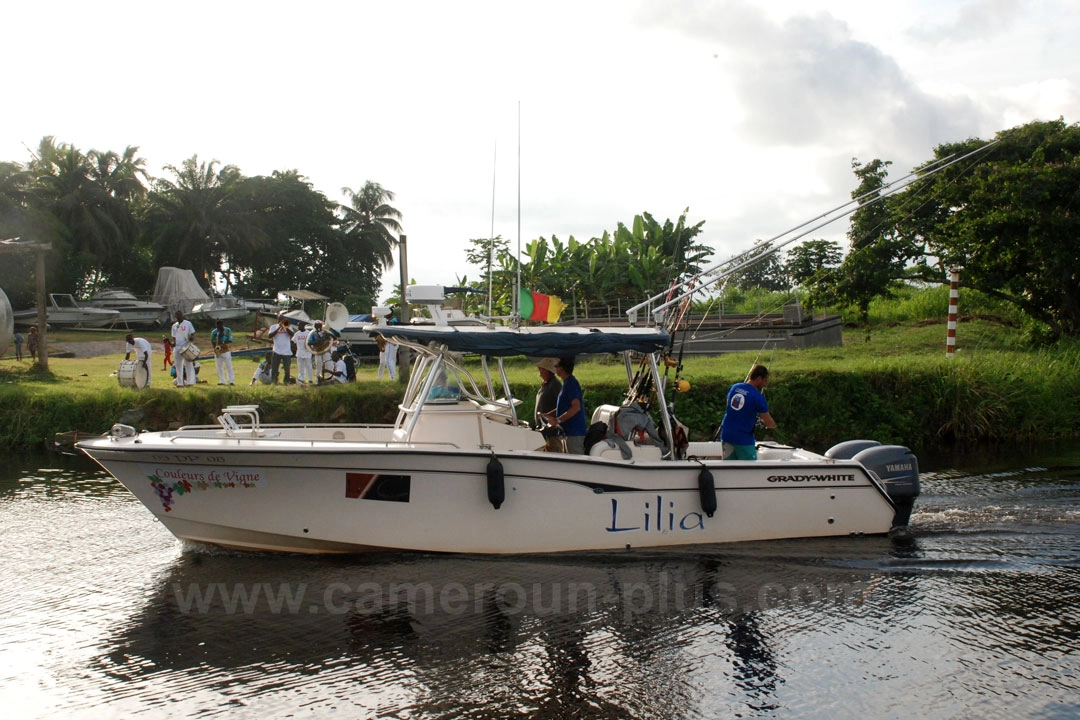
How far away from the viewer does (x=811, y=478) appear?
8844 mm

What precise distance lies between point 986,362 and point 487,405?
12.5 metres

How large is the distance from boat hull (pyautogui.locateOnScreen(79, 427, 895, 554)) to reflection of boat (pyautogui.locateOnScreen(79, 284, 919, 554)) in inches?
0.5

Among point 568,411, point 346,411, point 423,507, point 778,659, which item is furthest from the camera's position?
point 346,411

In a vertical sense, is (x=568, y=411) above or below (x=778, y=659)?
above

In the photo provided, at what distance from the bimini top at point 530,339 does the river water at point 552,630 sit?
192 cm

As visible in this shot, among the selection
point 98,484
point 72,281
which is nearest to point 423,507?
point 98,484

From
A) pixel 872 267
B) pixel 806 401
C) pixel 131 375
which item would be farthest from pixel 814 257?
pixel 131 375

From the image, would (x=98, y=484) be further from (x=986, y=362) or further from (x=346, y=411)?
(x=986, y=362)

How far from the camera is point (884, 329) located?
2692 centimetres

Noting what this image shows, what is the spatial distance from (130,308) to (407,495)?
36333 mm

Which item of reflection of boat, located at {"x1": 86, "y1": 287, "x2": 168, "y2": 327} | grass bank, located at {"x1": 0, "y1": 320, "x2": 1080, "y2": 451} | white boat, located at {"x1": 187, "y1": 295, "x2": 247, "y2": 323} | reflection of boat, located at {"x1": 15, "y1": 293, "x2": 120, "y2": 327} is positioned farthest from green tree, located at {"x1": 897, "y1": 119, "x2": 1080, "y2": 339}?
reflection of boat, located at {"x1": 15, "y1": 293, "x2": 120, "y2": 327}

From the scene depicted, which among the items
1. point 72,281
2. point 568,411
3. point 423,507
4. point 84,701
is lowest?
point 84,701

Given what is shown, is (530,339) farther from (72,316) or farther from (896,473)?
(72,316)

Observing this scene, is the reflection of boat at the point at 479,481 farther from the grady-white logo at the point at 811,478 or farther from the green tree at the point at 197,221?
the green tree at the point at 197,221
